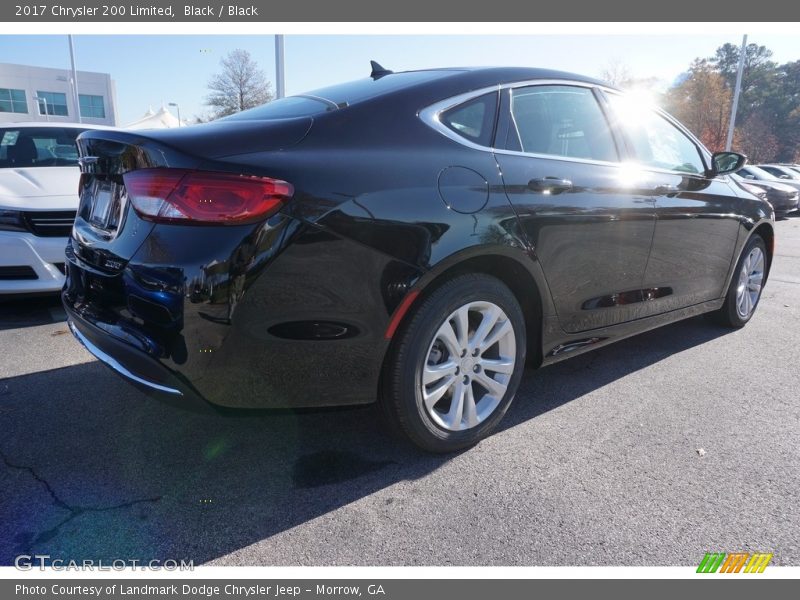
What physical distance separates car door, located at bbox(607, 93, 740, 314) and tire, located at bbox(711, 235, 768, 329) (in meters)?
0.30

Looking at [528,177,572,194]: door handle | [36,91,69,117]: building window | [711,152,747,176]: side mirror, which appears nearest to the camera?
[528,177,572,194]: door handle

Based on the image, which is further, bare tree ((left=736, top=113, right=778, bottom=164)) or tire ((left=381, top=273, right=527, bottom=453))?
bare tree ((left=736, top=113, right=778, bottom=164))

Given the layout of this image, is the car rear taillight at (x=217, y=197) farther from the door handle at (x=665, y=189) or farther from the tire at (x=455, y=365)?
the door handle at (x=665, y=189)

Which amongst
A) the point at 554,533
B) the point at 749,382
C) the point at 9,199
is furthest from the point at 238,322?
the point at 9,199

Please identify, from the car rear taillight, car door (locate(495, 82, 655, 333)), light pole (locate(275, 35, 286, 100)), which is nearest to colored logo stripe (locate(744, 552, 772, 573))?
car door (locate(495, 82, 655, 333))

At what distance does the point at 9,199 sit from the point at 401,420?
147 inches

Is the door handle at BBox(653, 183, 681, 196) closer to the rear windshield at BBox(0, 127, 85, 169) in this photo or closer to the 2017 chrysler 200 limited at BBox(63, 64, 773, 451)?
the 2017 chrysler 200 limited at BBox(63, 64, 773, 451)

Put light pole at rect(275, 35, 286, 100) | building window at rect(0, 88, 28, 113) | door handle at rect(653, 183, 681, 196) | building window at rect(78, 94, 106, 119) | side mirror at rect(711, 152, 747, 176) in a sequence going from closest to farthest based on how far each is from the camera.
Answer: door handle at rect(653, 183, 681, 196) < side mirror at rect(711, 152, 747, 176) < light pole at rect(275, 35, 286, 100) < building window at rect(0, 88, 28, 113) < building window at rect(78, 94, 106, 119)

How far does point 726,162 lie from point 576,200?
202 cm

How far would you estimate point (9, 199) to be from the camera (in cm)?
431

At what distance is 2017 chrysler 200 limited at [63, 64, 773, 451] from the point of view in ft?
6.30

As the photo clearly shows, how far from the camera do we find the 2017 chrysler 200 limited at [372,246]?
1.92m

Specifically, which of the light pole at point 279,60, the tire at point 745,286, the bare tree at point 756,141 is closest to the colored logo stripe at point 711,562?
the tire at point 745,286

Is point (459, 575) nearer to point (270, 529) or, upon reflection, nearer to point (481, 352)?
point (270, 529)
